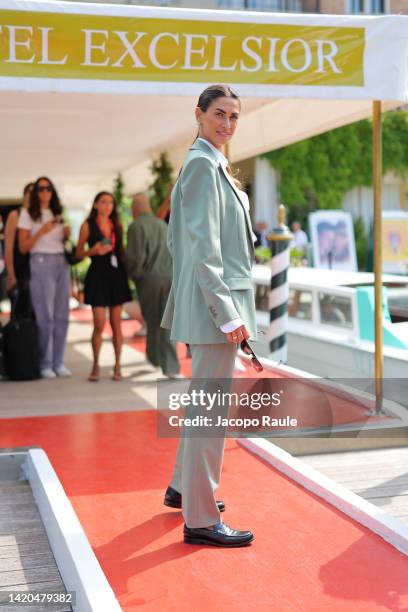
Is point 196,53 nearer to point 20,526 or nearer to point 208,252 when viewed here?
point 208,252

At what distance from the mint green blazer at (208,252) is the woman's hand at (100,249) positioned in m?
4.34

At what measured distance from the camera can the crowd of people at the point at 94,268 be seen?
8266 millimetres

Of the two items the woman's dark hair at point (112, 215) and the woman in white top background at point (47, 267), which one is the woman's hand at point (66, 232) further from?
the woman's dark hair at point (112, 215)

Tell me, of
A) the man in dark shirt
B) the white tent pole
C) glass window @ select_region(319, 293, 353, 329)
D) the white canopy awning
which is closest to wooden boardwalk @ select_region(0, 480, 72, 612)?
the white canopy awning

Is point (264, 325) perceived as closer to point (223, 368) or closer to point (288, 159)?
point (223, 368)

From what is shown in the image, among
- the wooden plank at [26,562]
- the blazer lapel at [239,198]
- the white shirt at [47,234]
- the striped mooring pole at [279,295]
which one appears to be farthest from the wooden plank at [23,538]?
the striped mooring pole at [279,295]

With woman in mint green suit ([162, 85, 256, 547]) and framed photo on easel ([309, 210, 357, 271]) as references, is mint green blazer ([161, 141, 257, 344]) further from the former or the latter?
framed photo on easel ([309, 210, 357, 271])

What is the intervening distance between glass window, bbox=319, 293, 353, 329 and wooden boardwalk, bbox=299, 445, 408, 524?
10.5 feet

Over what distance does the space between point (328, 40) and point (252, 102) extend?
7.20ft

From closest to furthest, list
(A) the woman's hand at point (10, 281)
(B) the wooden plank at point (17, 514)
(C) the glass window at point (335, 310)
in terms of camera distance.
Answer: (B) the wooden plank at point (17, 514)
(A) the woman's hand at point (10, 281)
(C) the glass window at point (335, 310)

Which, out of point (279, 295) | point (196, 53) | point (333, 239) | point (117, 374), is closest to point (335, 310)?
point (279, 295)

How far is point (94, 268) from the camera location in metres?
8.31

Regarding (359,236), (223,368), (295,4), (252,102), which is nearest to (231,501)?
(223,368)

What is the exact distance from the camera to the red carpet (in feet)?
10.6
